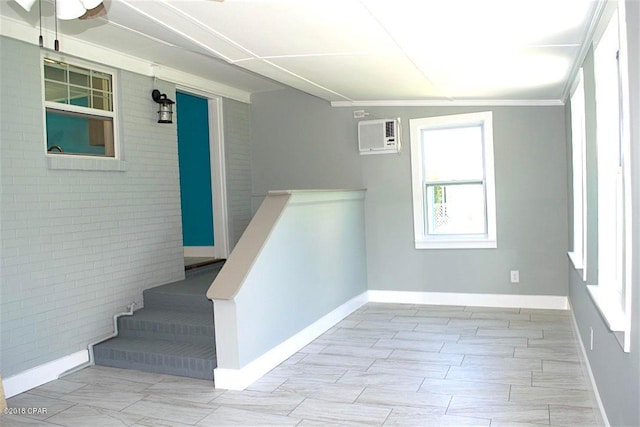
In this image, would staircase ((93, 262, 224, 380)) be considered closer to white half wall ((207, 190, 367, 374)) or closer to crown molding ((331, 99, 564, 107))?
white half wall ((207, 190, 367, 374))

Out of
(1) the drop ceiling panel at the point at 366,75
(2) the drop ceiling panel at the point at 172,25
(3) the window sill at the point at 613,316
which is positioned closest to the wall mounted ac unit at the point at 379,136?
(1) the drop ceiling panel at the point at 366,75

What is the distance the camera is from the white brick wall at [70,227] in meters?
3.81

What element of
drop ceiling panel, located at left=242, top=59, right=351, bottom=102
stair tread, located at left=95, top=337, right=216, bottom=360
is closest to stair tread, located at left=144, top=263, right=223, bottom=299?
stair tread, located at left=95, top=337, right=216, bottom=360

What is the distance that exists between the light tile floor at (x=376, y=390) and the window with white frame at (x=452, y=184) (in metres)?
1.41

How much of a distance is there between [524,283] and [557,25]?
137 inches

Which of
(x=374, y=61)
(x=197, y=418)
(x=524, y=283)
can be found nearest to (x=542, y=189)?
(x=524, y=283)

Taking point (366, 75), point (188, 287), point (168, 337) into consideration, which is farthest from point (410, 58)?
point (168, 337)

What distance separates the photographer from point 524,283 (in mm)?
5816

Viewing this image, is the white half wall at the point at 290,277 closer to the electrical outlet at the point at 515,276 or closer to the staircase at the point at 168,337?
the staircase at the point at 168,337

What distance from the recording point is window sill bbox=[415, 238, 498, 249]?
19.4ft

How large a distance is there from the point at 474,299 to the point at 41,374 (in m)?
4.30

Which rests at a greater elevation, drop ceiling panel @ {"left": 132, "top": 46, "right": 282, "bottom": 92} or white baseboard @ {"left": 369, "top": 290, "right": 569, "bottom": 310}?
drop ceiling panel @ {"left": 132, "top": 46, "right": 282, "bottom": 92}

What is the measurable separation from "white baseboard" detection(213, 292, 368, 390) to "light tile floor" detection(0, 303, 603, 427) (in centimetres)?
7

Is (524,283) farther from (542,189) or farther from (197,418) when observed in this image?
(197,418)
